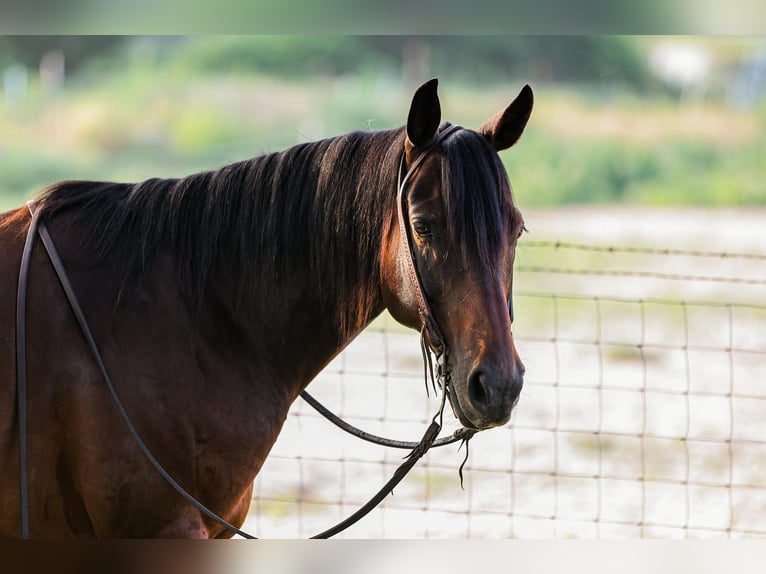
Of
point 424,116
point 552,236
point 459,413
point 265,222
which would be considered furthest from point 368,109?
point 459,413

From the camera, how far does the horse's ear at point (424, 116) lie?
2.52 m

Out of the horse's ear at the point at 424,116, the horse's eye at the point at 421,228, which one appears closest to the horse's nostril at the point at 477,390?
the horse's eye at the point at 421,228

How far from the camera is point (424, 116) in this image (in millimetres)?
2564

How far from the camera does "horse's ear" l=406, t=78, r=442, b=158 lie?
2523 millimetres

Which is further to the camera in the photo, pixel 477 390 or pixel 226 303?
pixel 226 303

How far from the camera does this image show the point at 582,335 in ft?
30.6

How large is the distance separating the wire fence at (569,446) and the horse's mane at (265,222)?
130 centimetres

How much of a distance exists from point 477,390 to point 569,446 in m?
4.55

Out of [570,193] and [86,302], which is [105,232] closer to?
[86,302]

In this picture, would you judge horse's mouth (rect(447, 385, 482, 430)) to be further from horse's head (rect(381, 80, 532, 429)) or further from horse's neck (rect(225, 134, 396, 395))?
horse's neck (rect(225, 134, 396, 395))

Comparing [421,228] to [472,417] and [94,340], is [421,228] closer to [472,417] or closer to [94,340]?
[472,417]

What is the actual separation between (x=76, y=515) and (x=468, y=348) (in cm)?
120

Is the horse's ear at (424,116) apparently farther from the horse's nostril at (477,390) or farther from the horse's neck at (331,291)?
the horse's nostril at (477,390)

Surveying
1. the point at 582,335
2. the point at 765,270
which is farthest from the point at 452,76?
the point at 582,335
